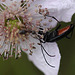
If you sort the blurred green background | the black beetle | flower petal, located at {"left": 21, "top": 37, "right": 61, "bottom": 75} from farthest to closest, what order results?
the blurred green background → flower petal, located at {"left": 21, "top": 37, "right": 61, "bottom": 75} → the black beetle

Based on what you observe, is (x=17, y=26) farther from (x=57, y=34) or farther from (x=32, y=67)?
(x=32, y=67)

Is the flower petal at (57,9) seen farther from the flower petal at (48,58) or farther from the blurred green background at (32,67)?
the blurred green background at (32,67)

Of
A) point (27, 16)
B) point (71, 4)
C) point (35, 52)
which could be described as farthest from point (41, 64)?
point (71, 4)

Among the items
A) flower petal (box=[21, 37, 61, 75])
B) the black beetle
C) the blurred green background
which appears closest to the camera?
the black beetle

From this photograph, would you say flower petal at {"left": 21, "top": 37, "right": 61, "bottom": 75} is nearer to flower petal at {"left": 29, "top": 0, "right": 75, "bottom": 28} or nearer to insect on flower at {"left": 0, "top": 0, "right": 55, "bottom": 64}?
insect on flower at {"left": 0, "top": 0, "right": 55, "bottom": 64}

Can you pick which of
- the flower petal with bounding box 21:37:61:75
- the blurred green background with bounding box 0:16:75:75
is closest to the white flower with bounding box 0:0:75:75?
the flower petal with bounding box 21:37:61:75

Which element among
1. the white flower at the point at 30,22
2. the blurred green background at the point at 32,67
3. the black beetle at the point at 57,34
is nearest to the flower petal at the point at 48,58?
the white flower at the point at 30,22

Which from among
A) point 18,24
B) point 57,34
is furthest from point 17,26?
point 57,34
